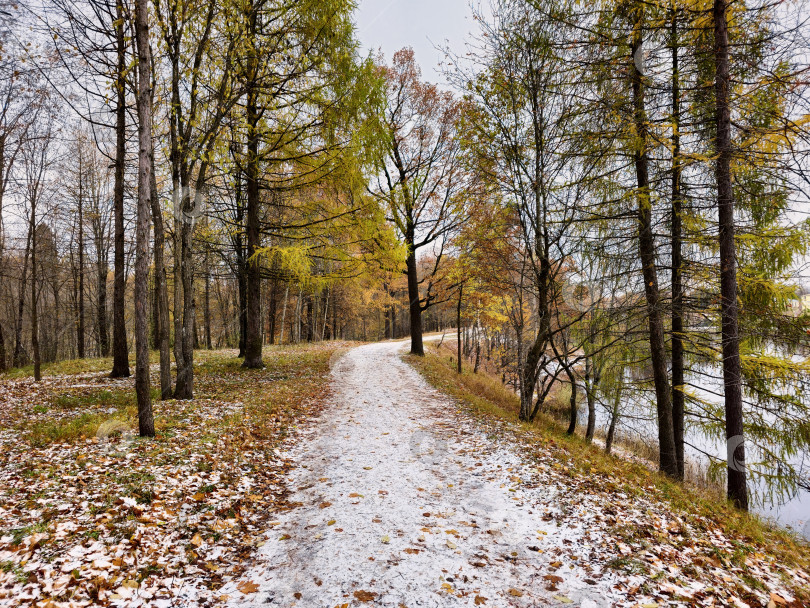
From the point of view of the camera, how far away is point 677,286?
8047 mm

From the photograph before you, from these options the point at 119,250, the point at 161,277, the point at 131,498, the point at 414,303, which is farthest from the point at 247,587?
the point at 414,303

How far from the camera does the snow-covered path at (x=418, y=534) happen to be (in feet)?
10.9

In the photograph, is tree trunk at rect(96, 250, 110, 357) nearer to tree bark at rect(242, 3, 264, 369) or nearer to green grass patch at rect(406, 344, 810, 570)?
tree bark at rect(242, 3, 264, 369)

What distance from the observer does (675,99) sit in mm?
7348

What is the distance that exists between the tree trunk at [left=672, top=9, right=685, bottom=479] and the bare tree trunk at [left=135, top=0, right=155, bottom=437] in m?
8.88

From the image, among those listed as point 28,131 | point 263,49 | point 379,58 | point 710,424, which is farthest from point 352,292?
point 710,424

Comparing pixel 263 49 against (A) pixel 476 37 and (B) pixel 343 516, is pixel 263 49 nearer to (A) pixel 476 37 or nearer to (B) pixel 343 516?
(A) pixel 476 37

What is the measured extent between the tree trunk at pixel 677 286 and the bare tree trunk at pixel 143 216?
29.1 ft

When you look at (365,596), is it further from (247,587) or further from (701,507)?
(701,507)

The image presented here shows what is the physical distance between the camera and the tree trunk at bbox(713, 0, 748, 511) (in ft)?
19.9

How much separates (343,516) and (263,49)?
381 inches

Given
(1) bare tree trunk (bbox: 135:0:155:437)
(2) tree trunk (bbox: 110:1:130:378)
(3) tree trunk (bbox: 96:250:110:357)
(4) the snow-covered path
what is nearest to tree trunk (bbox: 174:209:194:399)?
(1) bare tree trunk (bbox: 135:0:155:437)

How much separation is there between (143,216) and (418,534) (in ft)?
19.9

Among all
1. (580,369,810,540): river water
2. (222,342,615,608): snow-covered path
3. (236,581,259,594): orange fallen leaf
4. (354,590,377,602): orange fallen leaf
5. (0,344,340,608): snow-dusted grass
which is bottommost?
(580,369,810,540): river water
